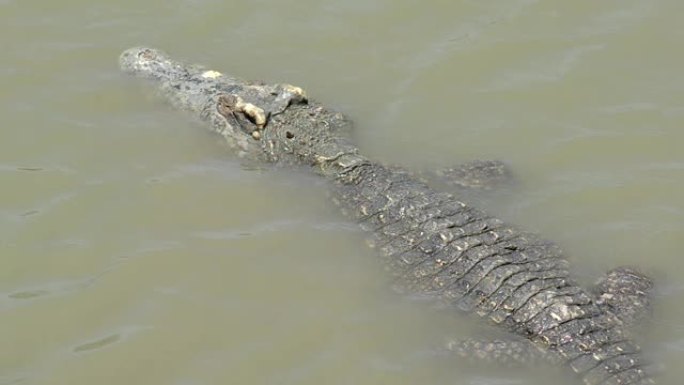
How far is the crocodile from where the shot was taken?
5758 millimetres

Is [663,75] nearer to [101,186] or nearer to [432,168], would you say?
[432,168]

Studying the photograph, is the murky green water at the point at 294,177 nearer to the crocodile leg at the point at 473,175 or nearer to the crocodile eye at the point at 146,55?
the crocodile leg at the point at 473,175

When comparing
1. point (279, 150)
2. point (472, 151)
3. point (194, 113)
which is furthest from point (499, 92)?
point (194, 113)

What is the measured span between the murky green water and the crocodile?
0.19 meters

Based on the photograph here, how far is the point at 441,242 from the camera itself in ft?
21.0

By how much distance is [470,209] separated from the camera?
22.0ft

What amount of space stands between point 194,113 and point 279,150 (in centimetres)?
108

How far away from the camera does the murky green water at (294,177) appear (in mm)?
5918

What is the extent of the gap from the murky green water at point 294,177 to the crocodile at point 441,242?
19 cm

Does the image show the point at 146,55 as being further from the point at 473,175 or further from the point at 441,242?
the point at 441,242

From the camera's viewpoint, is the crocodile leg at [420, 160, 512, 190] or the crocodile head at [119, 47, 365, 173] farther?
the crocodile head at [119, 47, 365, 173]

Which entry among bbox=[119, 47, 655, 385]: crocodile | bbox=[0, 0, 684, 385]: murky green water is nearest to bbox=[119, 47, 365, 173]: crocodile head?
bbox=[119, 47, 655, 385]: crocodile

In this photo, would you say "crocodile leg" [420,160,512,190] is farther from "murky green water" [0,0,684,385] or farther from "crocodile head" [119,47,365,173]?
"crocodile head" [119,47,365,173]

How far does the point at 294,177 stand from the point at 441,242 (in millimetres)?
1725
